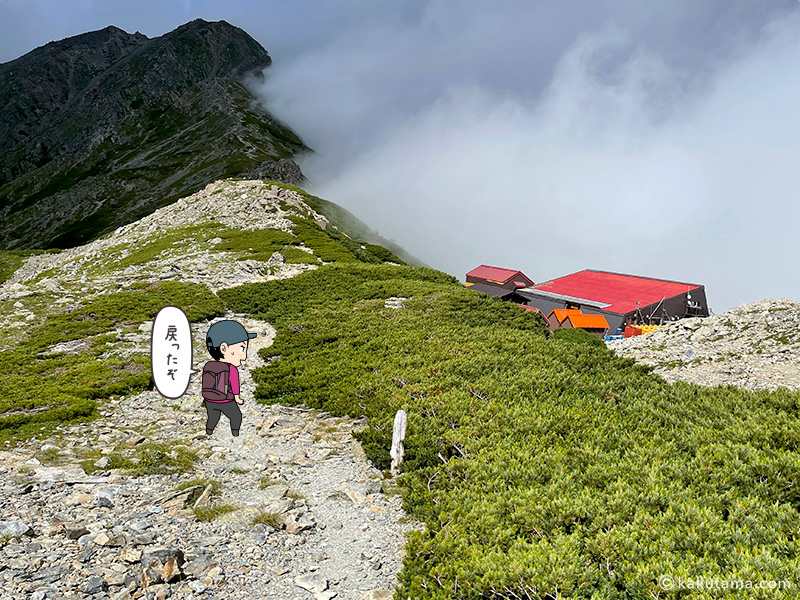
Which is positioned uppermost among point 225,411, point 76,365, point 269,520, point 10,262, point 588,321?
point 10,262

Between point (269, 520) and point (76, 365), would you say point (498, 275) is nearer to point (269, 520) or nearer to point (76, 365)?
point (76, 365)

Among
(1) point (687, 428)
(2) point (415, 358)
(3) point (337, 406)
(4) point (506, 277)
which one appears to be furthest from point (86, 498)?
(4) point (506, 277)

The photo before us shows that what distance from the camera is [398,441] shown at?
1066 centimetres

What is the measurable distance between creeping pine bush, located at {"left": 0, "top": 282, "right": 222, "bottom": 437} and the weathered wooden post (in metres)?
9.01

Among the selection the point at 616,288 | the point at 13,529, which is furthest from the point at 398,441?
the point at 616,288

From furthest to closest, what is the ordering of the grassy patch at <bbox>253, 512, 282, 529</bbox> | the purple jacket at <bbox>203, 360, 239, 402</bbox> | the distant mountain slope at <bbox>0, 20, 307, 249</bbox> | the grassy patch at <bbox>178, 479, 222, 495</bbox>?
1. the distant mountain slope at <bbox>0, 20, 307, 249</bbox>
2. the grassy patch at <bbox>178, 479, 222, 495</bbox>
3. the purple jacket at <bbox>203, 360, 239, 402</bbox>
4. the grassy patch at <bbox>253, 512, 282, 529</bbox>

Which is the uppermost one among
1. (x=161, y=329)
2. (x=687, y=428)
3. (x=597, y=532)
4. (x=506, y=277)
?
(x=506, y=277)

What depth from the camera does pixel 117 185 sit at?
14375 centimetres

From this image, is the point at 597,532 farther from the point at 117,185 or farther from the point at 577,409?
the point at 117,185

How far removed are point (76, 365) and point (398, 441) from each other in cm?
1322

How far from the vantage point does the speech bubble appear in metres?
9.45

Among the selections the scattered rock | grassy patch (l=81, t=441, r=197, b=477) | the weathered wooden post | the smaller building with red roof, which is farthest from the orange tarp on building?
the scattered rock

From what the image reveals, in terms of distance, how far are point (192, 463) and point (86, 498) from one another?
2.28 m

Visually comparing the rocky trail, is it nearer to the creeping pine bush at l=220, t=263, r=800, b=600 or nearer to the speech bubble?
the creeping pine bush at l=220, t=263, r=800, b=600
